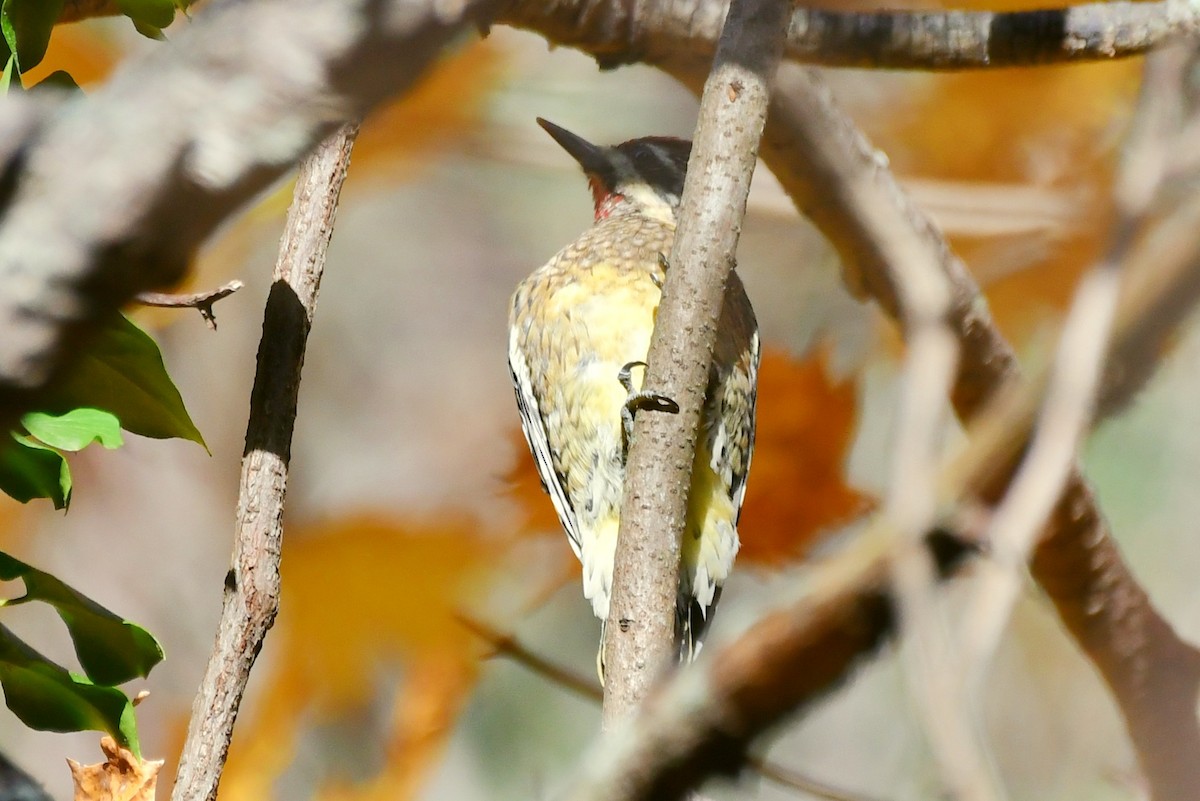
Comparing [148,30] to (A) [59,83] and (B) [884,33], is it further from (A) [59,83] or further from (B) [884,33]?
(B) [884,33]

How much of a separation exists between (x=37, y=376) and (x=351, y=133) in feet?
4.08

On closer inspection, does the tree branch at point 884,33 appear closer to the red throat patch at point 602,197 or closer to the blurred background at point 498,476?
the blurred background at point 498,476

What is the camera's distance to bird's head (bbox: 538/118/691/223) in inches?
128

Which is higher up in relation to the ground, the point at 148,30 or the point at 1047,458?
the point at 148,30

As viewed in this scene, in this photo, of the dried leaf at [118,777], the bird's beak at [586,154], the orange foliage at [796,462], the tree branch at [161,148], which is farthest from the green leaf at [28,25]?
the orange foliage at [796,462]

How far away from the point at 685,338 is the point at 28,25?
2.94 ft

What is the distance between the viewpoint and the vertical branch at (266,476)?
1.57 m

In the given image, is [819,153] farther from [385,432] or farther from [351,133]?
[385,432]

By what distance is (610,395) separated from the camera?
8.71ft

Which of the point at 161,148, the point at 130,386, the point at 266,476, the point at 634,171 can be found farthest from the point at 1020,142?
the point at 161,148

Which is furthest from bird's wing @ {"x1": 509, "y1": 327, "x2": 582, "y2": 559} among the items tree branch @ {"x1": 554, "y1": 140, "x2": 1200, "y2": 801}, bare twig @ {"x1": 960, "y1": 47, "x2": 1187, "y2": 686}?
bare twig @ {"x1": 960, "y1": 47, "x2": 1187, "y2": 686}

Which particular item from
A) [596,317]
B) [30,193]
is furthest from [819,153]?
[30,193]

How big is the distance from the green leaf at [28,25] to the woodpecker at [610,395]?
1350 mm

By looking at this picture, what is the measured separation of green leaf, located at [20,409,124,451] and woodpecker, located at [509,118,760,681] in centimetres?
126
